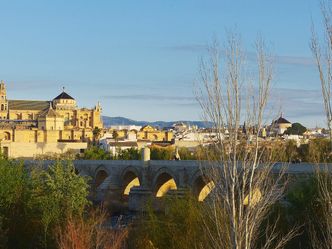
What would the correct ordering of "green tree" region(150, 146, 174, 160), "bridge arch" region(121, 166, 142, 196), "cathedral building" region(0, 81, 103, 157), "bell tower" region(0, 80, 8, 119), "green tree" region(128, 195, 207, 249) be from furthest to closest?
1. "bell tower" region(0, 80, 8, 119)
2. "cathedral building" region(0, 81, 103, 157)
3. "green tree" region(150, 146, 174, 160)
4. "bridge arch" region(121, 166, 142, 196)
5. "green tree" region(128, 195, 207, 249)

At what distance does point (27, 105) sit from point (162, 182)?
236ft

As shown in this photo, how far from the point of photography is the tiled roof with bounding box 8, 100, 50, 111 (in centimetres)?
10775

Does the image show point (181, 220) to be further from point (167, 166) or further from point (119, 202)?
point (119, 202)

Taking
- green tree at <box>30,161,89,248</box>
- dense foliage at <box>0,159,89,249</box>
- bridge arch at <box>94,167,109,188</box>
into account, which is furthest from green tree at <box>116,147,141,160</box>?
dense foliage at <box>0,159,89,249</box>

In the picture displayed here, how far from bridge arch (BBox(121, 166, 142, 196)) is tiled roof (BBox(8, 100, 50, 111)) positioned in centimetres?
6390

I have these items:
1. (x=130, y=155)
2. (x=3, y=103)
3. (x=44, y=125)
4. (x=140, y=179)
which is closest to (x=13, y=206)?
(x=140, y=179)

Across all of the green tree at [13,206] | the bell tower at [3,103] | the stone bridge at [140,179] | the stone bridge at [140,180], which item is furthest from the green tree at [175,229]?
the bell tower at [3,103]

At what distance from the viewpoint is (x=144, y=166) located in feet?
136

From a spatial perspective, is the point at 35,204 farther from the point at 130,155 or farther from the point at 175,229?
the point at 130,155

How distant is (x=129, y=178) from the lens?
149 feet

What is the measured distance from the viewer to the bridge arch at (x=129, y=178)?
43.4 meters

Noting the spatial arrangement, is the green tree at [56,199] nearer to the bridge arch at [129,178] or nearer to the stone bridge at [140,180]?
the stone bridge at [140,180]

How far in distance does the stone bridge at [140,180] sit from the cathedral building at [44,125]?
2513 centimetres

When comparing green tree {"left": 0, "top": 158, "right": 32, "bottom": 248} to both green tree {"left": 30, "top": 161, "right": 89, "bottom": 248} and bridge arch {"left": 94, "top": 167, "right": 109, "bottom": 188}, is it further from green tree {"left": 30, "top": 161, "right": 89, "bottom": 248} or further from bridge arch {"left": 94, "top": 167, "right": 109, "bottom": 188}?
bridge arch {"left": 94, "top": 167, "right": 109, "bottom": 188}
